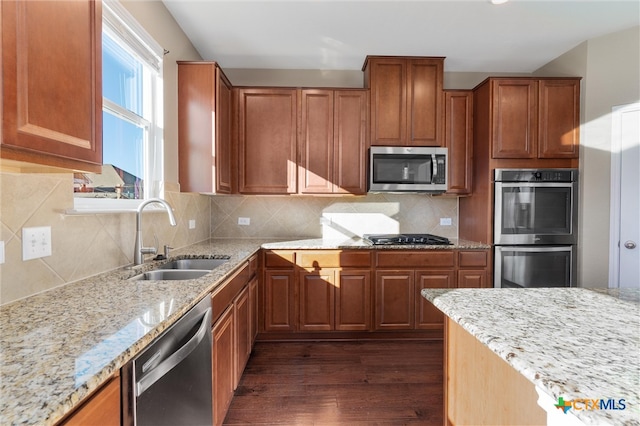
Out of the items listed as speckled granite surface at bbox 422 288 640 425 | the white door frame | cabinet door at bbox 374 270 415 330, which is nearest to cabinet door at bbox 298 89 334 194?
cabinet door at bbox 374 270 415 330

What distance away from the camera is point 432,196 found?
134 inches

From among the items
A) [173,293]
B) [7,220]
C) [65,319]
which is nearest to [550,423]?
[173,293]

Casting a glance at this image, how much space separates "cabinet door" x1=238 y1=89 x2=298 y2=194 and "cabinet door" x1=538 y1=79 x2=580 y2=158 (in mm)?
2295

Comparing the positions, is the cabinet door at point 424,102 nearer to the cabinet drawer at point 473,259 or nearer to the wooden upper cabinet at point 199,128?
the cabinet drawer at point 473,259

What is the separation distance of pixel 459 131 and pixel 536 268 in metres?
1.47

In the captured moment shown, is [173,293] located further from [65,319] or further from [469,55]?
[469,55]

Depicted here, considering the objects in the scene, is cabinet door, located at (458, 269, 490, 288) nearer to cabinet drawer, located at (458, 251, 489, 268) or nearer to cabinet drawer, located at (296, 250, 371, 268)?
cabinet drawer, located at (458, 251, 489, 268)

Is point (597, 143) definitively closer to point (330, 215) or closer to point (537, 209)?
point (537, 209)

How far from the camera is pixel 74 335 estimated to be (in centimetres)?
84

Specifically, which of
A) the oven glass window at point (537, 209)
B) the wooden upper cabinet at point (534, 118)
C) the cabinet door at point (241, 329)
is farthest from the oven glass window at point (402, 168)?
the cabinet door at point (241, 329)

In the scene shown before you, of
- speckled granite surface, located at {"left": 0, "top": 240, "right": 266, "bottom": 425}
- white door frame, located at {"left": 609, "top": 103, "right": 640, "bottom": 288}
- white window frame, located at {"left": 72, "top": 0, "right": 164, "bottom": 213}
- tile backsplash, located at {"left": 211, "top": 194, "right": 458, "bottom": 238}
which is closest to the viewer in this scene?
speckled granite surface, located at {"left": 0, "top": 240, "right": 266, "bottom": 425}

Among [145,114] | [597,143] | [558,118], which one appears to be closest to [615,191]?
[597,143]

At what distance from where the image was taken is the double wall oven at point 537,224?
108 inches

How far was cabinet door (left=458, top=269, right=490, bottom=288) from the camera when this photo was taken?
9.21 ft
